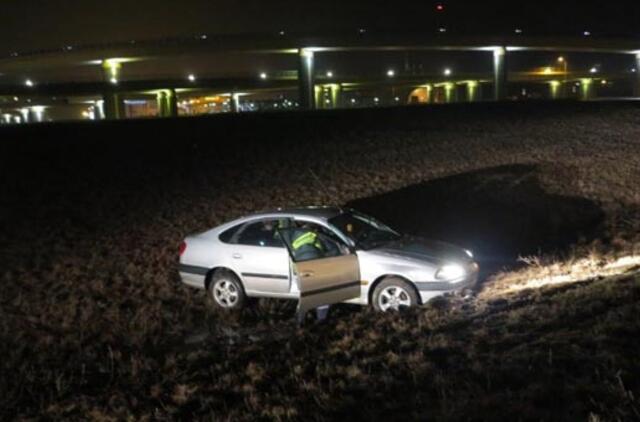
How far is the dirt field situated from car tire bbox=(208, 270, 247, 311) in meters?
0.29

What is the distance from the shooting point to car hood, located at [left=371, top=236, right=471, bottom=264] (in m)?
9.16

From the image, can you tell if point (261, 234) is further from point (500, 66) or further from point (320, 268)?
point (500, 66)

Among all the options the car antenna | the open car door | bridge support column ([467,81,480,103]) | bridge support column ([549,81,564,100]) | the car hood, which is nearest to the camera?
the open car door

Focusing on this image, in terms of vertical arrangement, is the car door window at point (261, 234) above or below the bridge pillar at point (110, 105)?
below

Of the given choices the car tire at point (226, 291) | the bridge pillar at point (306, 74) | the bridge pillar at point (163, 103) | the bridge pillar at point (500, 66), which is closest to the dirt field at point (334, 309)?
the car tire at point (226, 291)

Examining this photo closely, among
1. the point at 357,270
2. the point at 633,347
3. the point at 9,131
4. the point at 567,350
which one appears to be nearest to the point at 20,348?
the point at 357,270

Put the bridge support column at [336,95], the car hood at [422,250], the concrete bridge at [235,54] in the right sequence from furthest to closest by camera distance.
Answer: the bridge support column at [336,95]
the concrete bridge at [235,54]
the car hood at [422,250]

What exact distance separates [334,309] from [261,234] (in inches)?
58.1

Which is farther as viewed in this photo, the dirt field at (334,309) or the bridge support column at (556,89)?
the bridge support column at (556,89)

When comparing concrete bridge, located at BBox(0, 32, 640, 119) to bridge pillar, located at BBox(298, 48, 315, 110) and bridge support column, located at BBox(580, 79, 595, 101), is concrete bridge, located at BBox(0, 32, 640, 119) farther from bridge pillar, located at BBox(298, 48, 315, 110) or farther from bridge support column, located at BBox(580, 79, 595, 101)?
bridge support column, located at BBox(580, 79, 595, 101)

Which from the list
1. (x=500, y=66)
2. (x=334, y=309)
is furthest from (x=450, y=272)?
(x=500, y=66)

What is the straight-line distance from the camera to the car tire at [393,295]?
9031 mm

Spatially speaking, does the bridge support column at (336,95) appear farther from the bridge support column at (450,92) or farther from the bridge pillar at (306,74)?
the bridge pillar at (306,74)

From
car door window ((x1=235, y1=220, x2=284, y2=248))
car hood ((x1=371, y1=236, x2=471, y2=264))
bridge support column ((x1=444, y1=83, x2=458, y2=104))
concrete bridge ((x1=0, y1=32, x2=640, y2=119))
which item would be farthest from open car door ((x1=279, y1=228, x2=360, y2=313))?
bridge support column ((x1=444, y1=83, x2=458, y2=104))
